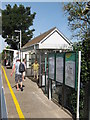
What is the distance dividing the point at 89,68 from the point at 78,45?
92 centimetres

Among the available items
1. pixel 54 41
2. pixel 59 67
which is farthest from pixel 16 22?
pixel 59 67

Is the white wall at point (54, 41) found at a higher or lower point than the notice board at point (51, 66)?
higher

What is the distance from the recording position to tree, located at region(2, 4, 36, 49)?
37.7m

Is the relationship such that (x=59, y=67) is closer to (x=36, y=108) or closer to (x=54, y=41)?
(x=36, y=108)

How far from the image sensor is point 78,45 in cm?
519

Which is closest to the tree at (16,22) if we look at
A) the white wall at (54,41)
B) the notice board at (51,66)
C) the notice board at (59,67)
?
the white wall at (54,41)

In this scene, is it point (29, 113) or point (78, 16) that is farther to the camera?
point (78, 16)

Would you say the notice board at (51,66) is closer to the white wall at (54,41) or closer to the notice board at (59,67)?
the notice board at (59,67)

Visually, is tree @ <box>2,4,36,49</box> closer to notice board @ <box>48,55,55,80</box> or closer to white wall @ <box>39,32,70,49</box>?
white wall @ <box>39,32,70,49</box>

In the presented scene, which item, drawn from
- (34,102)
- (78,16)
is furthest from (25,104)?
(78,16)

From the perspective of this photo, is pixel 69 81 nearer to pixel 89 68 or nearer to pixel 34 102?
pixel 89 68

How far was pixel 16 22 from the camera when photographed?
38.6m

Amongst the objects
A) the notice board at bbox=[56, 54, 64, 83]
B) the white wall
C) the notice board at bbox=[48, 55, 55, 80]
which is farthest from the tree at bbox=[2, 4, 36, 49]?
the notice board at bbox=[56, 54, 64, 83]

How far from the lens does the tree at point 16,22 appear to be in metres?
37.7
